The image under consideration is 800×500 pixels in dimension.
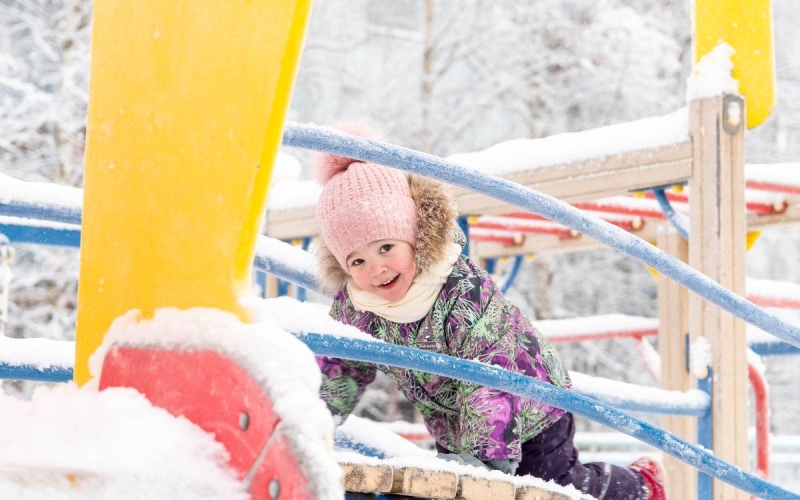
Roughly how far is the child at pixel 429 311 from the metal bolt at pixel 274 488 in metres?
1.04

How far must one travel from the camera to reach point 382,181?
1873mm

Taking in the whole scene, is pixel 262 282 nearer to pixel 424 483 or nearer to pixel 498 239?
pixel 498 239

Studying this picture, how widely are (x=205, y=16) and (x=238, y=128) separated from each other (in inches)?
3.7

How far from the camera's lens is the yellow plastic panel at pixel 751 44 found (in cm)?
266

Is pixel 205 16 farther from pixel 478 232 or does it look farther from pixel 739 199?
pixel 478 232

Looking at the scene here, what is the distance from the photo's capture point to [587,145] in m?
3.06

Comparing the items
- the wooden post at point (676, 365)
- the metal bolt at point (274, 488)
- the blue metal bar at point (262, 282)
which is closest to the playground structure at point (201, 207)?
the metal bolt at point (274, 488)

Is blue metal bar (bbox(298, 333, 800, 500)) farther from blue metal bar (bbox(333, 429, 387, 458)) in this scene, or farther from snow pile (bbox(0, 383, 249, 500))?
blue metal bar (bbox(333, 429, 387, 458))

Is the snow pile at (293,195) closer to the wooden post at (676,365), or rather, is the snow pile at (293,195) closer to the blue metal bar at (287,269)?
the wooden post at (676,365)

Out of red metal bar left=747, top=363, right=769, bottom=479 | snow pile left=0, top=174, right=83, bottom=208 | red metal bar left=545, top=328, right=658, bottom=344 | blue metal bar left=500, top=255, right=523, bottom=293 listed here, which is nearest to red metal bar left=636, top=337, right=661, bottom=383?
red metal bar left=545, top=328, right=658, bottom=344

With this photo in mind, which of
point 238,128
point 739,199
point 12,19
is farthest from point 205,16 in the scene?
point 12,19

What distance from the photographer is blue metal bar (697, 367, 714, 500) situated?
244 cm

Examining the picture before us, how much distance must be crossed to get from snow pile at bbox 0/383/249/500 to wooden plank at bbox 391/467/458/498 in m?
0.36

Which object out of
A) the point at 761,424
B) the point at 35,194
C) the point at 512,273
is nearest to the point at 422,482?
the point at 35,194
